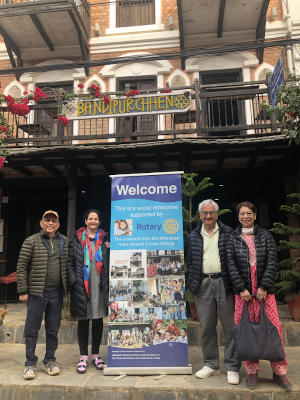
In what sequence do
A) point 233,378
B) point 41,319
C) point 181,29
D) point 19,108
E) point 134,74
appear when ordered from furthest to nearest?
point 134,74 < point 181,29 < point 19,108 < point 41,319 < point 233,378

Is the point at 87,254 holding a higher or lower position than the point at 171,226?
lower

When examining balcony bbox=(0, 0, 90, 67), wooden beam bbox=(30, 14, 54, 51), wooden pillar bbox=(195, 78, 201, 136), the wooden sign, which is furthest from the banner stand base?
wooden beam bbox=(30, 14, 54, 51)

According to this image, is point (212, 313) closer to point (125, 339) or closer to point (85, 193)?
point (125, 339)

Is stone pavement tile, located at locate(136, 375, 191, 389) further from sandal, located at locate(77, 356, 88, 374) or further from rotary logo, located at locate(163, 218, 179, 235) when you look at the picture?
rotary logo, located at locate(163, 218, 179, 235)

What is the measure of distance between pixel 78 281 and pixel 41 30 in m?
7.88

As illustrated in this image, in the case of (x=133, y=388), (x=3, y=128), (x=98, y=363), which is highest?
(x=3, y=128)

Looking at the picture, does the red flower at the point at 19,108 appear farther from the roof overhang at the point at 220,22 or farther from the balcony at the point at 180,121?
the roof overhang at the point at 220,22

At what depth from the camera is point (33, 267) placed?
3.89 m

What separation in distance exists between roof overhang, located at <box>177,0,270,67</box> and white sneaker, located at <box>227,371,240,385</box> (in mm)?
8352

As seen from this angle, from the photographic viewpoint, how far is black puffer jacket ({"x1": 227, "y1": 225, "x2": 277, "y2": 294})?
11.3 ft

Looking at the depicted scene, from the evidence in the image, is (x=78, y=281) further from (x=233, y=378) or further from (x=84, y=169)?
(x=84, y=169)

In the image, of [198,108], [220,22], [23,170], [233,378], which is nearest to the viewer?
[233,378]

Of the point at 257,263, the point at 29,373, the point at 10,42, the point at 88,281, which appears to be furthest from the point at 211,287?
the point at 10,42

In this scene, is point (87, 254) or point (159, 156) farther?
point (159, 156)
